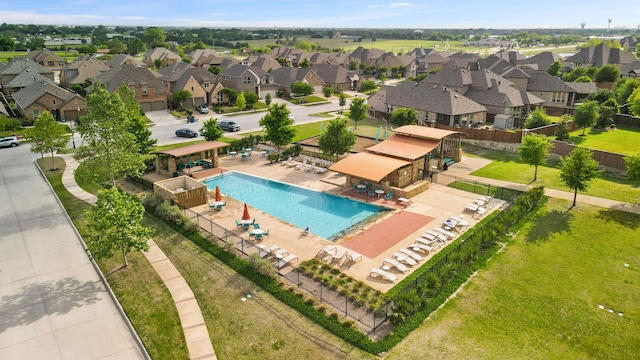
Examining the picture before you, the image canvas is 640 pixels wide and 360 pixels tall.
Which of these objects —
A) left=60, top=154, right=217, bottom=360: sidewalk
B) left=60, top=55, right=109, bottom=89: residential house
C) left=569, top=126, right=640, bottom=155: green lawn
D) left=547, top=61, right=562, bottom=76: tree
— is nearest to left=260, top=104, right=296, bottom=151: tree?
left=60, top=154, right=217, bottom=360: sidewalk

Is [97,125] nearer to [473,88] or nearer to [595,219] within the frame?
[595,219]

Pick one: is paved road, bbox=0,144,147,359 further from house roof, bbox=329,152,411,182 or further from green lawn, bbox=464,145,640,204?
green lawn, bbox=464,145,640,204

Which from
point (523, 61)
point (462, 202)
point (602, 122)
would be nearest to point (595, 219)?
point (462, 202)

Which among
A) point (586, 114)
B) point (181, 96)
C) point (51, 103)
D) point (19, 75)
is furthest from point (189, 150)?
point (19, 75)

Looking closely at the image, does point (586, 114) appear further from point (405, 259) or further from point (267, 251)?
point (267, 251)

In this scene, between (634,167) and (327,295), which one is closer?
(327,295)

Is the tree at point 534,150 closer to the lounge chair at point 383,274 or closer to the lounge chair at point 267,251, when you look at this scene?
the lounge chair at point 383,274

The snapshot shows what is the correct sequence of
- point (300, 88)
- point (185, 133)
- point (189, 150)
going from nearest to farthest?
point (189, 150) < point (185, 133) < point (300, 88)

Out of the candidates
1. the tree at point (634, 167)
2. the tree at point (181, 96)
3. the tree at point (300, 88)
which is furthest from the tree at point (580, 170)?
the tree at point (300, 88)
